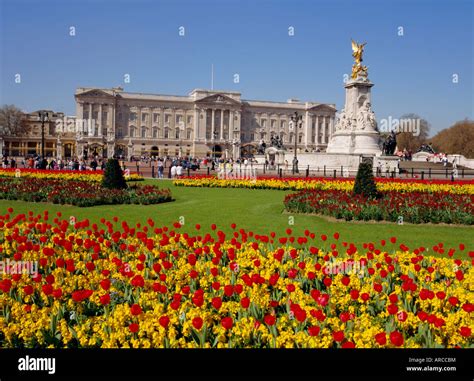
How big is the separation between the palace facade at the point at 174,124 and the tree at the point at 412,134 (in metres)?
13.4

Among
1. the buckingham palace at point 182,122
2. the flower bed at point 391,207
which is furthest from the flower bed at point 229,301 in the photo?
the buckingham palace at point 182,122

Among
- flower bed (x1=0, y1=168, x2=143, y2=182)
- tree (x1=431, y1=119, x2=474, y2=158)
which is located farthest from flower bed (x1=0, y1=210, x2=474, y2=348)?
tree (x1=431, y1=119, x2=474, y2=158)

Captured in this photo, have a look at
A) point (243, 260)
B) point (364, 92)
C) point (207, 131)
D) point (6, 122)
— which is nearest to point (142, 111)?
point (207, 131)

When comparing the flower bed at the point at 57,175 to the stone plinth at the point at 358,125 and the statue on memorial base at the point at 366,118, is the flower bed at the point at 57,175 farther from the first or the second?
the statue on memorial base at the point at 366,118

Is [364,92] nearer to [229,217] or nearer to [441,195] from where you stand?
[441,195]

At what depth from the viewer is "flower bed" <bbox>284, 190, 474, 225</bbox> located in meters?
12.6

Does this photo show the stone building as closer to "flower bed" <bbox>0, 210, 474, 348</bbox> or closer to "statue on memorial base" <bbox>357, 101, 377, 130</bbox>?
"statue on memorial base" <bbox>357, 101, 377, 130</bbox>

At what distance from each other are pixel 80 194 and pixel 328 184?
9.45 metres

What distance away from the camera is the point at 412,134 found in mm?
91375

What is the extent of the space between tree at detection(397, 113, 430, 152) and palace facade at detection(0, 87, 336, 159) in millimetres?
13353

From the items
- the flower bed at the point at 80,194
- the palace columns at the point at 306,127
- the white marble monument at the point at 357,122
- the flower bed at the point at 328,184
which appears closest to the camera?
the flower bed at the point at 80,194

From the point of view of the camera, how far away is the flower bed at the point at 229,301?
13.2ft

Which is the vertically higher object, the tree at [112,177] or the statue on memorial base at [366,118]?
the statue on memorial base at [366,118]
